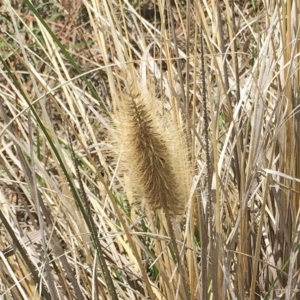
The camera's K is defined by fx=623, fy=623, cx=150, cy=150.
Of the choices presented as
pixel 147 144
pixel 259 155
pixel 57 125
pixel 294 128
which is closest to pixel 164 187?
pixel 147 144

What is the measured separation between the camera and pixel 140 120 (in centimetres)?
76

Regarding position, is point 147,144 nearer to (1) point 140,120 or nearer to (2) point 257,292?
(1) point 140,120

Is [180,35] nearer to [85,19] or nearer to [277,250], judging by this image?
[85,19]

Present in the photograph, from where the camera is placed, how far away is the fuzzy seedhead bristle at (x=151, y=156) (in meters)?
0.76

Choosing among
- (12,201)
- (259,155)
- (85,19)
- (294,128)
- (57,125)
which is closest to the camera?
(259,155)

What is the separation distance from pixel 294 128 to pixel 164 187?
11.7 inches

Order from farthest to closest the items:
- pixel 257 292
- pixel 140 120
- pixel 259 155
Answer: pixel 257 292 < pixel 259 155 < pixel 140 120

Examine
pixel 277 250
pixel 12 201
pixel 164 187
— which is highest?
pixel 164 187

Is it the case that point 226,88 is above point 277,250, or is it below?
above

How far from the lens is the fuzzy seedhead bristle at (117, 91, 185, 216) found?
2.50 feet

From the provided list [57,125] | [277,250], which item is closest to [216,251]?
[277,250]

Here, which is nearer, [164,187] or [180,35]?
[164,187]

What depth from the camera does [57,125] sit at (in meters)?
1.94

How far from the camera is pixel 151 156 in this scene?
78 cm
